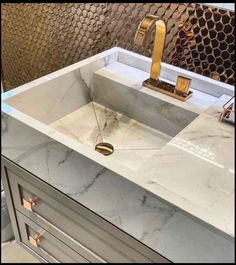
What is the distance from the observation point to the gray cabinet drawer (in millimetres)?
1048

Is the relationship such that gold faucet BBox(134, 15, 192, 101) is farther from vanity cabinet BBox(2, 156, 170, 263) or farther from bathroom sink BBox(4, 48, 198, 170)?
vanity cabinet BBox(2, 156, 170, 263)

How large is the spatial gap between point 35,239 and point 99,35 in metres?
0.85

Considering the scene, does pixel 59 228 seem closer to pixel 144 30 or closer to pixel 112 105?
pixel 112 105

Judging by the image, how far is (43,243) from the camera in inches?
46.8

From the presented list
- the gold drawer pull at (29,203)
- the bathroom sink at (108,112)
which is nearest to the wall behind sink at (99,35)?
the bathroom sink at (108,112)

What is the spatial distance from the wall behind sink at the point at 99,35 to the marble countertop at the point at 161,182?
0.21 metres

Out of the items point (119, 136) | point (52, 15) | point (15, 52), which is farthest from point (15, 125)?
point (15, 52)

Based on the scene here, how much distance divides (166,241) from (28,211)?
0.60 meters

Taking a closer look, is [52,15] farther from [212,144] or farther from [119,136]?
[212,144]

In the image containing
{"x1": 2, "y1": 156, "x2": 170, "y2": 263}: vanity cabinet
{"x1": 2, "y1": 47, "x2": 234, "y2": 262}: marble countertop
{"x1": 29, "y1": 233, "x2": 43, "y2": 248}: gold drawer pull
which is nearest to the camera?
{"x1": 2, "y1": 47, "x2": 234, "y2": 262}: marble countertop

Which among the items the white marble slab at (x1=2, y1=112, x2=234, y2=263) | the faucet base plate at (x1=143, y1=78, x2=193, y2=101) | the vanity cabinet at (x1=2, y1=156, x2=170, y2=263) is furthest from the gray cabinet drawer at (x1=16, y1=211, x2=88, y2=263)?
the faucet base plate at (x1=143, y1=78, x2=193, y2=101)

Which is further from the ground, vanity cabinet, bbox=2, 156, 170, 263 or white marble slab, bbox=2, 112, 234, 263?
white marble slab, bbox=2, 112, 234, 263

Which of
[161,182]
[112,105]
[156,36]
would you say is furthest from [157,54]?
[161,182]

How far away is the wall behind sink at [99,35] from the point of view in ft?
3.29
